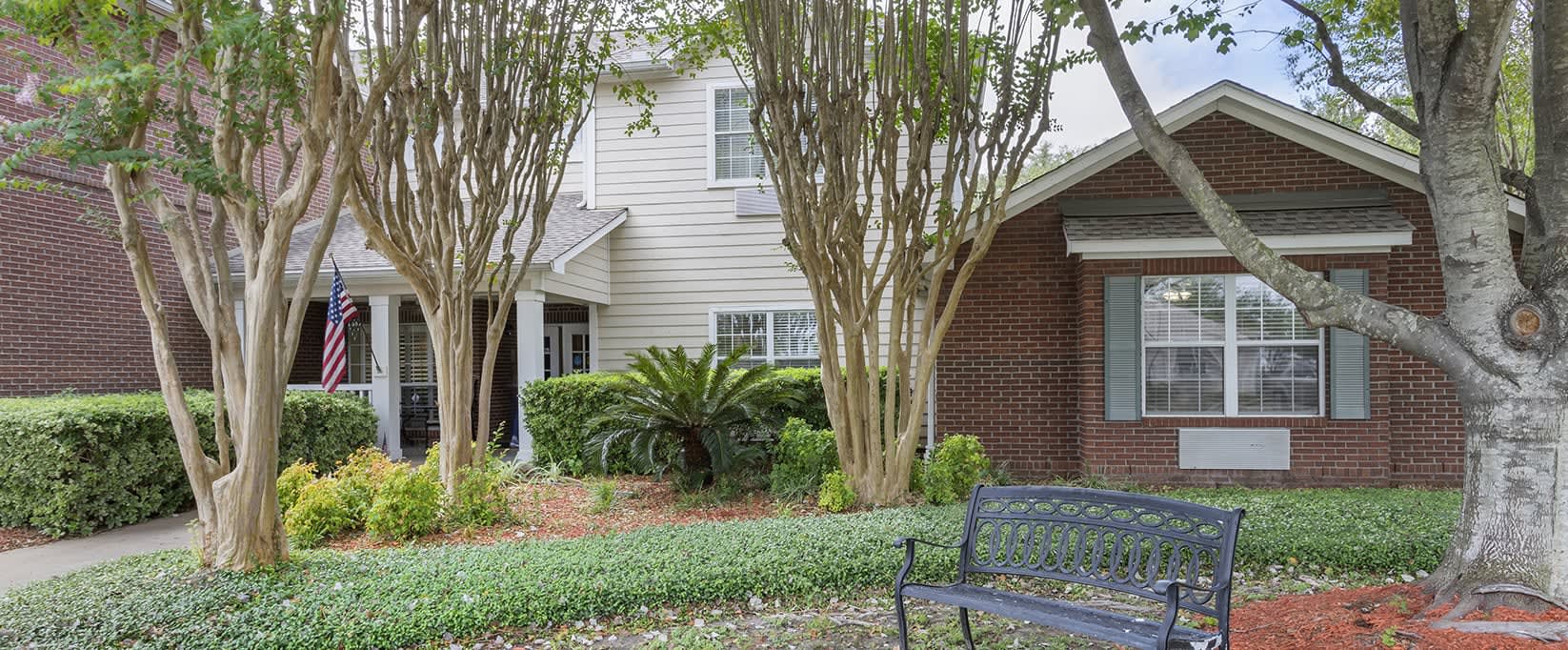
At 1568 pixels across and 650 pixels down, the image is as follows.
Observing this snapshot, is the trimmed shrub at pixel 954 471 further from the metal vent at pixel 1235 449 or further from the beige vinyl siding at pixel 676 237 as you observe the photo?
the beige vinyl siding at pixel 676 237

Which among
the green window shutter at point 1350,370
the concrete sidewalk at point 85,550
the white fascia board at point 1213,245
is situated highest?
the white fascia board at point 1213,245

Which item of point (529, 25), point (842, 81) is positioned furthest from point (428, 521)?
point (842, 81)

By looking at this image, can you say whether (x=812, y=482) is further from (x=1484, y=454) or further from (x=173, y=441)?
(x=173, y=441)

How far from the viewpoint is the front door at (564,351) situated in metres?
14.8

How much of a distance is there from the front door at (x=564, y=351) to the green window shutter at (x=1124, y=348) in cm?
853

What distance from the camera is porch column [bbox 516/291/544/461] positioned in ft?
37.4

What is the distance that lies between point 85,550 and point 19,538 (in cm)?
90

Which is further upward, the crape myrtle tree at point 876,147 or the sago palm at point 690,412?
the crape myrtle tree at point 876,147

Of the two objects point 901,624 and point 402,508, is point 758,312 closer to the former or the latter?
point 402,508

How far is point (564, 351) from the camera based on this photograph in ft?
48.5

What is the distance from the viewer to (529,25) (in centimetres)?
834

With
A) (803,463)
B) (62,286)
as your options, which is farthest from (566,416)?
(62,286)

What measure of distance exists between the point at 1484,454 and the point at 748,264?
9541 mm

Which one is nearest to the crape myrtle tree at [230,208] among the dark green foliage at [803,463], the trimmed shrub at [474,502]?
the trimmed shrub at [474,502]
